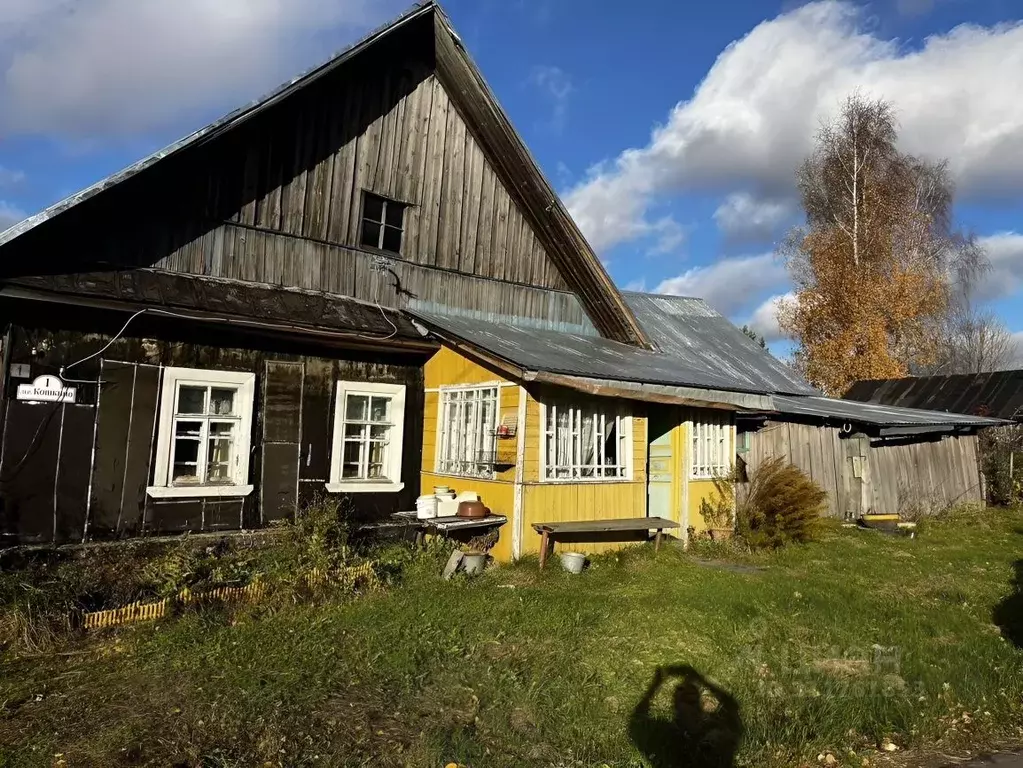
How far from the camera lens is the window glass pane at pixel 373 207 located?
414 inches

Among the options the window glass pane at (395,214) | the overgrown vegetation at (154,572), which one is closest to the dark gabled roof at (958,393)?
the window glass pane at (395,214)

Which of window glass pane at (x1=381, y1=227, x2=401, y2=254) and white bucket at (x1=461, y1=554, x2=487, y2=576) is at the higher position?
window glass pane at (x1=381, y1=227, x2=401, y2=254)

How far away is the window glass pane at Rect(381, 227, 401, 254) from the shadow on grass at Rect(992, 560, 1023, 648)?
9.12 m

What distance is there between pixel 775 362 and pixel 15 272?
16694mm

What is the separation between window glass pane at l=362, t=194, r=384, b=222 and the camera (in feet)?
34.5

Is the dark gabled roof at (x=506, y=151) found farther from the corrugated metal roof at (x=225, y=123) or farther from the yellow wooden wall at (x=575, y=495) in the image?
the yellow wooden wall at (x=575, y=495)

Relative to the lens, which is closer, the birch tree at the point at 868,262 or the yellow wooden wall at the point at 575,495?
the yellow wooden wall at the point at 575,495

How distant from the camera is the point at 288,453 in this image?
9.01 m

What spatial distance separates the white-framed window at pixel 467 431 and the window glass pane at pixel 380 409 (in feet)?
2.58

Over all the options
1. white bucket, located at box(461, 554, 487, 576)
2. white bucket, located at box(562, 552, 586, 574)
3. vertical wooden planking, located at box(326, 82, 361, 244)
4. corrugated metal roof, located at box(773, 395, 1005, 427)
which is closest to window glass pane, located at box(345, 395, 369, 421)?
vertical wooden planking, located at box(326, 82, 361, 244)

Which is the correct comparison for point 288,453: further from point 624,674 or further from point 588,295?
point 588,295

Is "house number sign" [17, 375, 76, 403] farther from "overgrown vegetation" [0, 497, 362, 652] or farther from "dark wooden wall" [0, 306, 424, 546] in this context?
"overgrown vegetation" [0, 497, 362, 652]

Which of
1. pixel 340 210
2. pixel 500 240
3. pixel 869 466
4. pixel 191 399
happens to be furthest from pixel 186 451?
pixel 869 466

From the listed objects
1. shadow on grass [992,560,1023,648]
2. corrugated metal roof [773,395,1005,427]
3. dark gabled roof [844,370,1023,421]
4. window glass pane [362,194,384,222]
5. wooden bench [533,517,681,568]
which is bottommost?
shadow on grass [992,560,1023,648]
